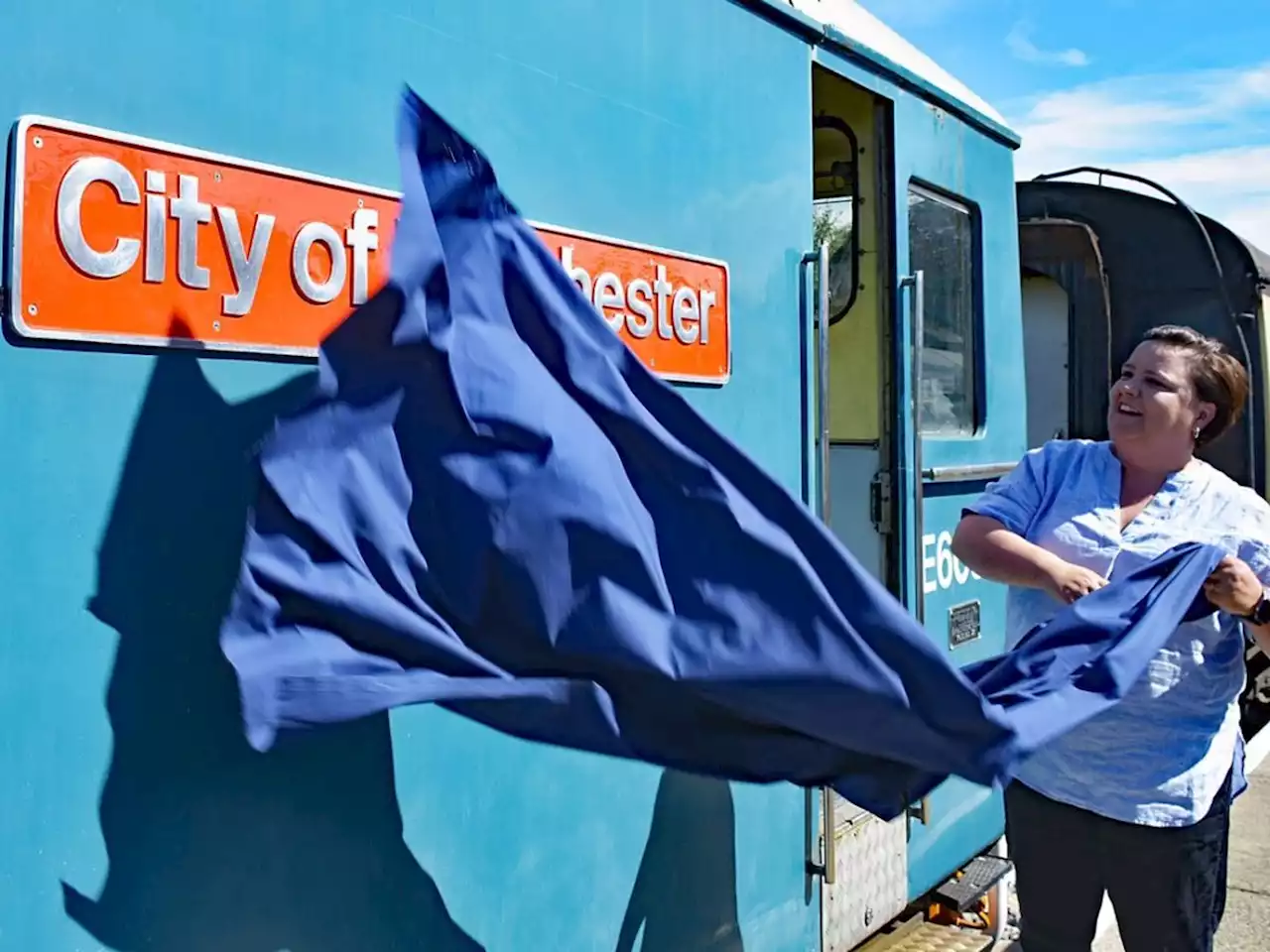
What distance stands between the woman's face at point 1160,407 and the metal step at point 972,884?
173 centimetres

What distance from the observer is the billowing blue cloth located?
1567mm

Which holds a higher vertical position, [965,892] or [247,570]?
[247,570]

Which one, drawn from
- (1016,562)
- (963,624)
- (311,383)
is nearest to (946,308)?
(963,624)

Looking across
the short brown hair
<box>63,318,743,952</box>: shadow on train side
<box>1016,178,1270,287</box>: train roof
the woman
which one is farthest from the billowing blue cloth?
<box>1016,178,1270,287</box>: train roof

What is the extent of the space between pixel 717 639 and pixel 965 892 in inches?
93.6

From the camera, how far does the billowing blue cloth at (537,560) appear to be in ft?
5.14

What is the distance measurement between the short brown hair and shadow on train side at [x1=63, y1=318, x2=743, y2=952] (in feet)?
5.70


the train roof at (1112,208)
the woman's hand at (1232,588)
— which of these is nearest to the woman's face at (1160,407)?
the woman's hand at (1232,588)

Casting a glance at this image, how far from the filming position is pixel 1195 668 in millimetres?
2443

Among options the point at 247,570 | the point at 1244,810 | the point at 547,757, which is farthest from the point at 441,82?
the point at 1244,810

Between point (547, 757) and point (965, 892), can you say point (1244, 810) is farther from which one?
point (547, 757)

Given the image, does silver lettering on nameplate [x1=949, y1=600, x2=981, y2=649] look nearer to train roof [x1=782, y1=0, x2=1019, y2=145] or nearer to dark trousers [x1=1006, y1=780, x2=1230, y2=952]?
dark trousers [x1=1006, y1=780, x2=1230, y2=952]

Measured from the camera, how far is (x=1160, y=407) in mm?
2496

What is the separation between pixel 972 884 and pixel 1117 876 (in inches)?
53.2
